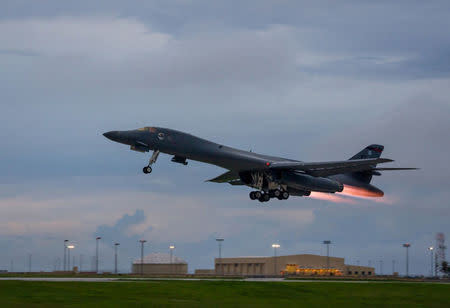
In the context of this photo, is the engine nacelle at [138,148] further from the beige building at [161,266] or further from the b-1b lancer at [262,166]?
the beige building at [161,266]

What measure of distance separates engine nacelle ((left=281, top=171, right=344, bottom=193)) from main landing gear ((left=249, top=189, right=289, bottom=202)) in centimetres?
145

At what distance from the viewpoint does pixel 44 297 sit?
107 ft

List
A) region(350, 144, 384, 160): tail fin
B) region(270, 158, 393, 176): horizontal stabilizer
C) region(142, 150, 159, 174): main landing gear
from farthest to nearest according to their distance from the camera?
region(350, 144, 384, 160): tail fin < region(270, 158, 393, 176): horizontal stabilizer < region(142, 150, 159, 174): main landing gear

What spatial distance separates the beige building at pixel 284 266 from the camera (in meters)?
129

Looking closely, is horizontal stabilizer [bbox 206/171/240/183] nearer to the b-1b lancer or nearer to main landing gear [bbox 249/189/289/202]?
the b-1b lancer

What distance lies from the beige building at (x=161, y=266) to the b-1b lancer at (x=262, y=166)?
68590mm

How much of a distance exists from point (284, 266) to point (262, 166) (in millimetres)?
75624

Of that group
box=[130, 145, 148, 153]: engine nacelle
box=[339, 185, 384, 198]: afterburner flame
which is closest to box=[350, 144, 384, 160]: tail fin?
box=[339, 185, 384, 198]: afterburner flame

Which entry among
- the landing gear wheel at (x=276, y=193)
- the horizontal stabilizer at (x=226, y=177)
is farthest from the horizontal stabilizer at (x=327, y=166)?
the horizontal stabilizer at (x=226, y=177)

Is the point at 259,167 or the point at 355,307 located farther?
the point at 259,167

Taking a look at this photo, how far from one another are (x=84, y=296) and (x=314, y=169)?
101ft

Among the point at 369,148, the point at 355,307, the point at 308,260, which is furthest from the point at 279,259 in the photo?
the point at 355,307

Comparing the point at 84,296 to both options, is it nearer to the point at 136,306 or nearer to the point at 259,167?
the point at 136,306

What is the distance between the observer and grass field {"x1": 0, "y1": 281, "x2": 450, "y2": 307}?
31.1 meters
